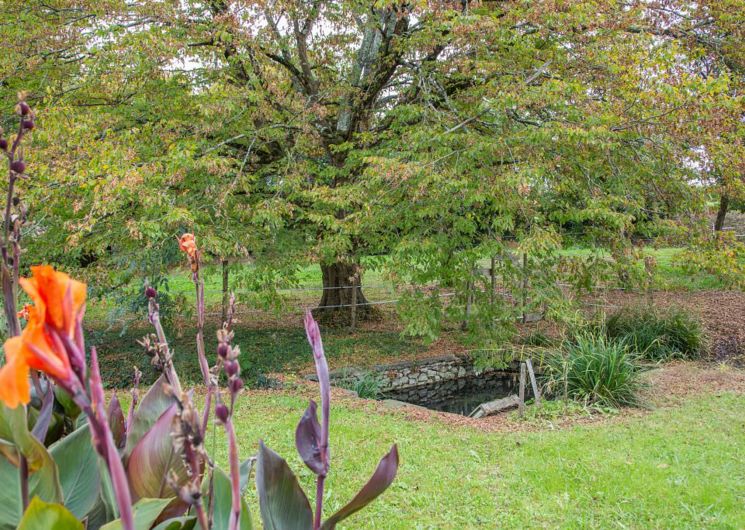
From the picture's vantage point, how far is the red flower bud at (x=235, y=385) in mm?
737

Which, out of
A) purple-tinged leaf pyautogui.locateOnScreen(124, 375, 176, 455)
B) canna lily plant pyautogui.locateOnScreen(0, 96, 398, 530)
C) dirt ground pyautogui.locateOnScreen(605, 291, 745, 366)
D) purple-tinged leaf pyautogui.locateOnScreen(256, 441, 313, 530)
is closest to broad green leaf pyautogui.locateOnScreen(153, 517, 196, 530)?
canna lily plant pyautogui.locateOnScreen(0, 96, 398, 530)

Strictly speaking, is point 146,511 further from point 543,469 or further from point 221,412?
point 543,469

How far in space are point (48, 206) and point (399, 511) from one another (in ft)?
16.5

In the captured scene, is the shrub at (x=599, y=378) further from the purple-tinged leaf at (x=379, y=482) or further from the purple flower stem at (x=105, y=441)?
the purple flower stem at (x=105, y=441)

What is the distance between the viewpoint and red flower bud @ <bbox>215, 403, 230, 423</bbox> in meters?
0.69

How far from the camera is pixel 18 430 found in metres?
0.97

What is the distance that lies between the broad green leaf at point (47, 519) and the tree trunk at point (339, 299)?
1077 centimetres

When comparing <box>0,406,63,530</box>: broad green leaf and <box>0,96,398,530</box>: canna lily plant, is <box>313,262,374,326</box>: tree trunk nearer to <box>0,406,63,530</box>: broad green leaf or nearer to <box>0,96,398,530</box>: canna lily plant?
<box>0,96,398,530</box>: canna lily plant

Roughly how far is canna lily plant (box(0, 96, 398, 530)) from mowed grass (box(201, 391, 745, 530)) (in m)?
2.40

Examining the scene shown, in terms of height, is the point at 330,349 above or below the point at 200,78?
below

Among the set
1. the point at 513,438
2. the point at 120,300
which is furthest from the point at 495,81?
the point at 120,300

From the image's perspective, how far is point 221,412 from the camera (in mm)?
696

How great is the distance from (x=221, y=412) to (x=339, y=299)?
1143cm

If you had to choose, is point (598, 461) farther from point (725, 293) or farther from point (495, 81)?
point (725, 293)
